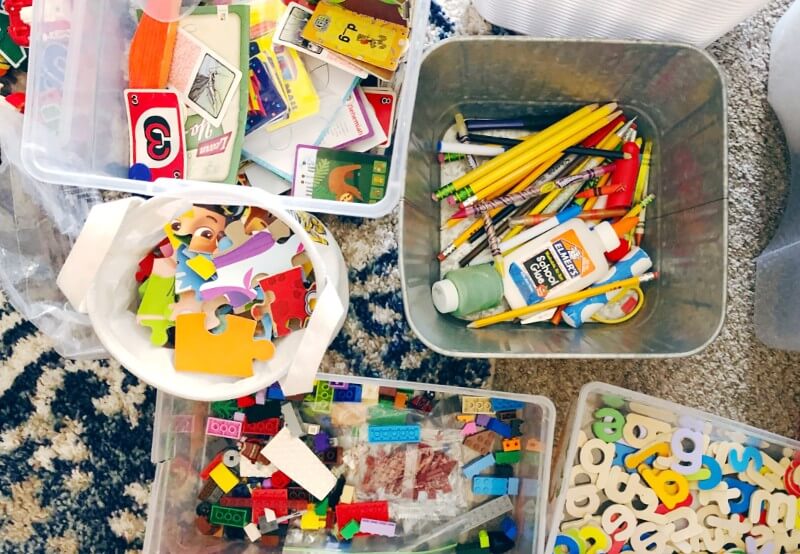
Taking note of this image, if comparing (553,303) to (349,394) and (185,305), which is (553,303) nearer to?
(349,394)

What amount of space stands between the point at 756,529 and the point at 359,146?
0.63 m

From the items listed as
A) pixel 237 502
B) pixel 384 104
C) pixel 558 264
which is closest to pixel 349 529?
pixel 237 502

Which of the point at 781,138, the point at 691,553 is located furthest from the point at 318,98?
the point at 691,553

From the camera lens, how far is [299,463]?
82 centimetres

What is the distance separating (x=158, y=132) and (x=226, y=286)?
0.60ft

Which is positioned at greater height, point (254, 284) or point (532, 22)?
point (532, 22)

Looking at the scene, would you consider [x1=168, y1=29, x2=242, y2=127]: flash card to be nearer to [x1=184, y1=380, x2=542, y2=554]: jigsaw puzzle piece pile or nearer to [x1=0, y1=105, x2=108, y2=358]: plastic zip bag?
[x1=0, y1=105, x2=108, y2=358]: plastic zip bag

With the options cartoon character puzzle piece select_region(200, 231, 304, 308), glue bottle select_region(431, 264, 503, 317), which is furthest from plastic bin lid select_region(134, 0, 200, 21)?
glue bottle select_region(431, 264, 503, 317)

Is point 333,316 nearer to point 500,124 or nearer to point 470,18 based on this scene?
point 500,124

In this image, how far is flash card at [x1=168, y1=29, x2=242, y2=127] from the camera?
0.76 meters

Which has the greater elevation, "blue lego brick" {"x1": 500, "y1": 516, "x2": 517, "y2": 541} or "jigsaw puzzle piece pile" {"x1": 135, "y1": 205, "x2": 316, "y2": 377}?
"jigsaw puzzle piece pile" {"x1": 135, "y1": 205, "x2": 316, "y2": 377}

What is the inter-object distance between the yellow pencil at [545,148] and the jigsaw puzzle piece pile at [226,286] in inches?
8.2

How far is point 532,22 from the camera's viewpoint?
76cm

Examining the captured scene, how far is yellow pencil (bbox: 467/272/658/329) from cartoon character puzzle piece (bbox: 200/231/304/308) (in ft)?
0.72
